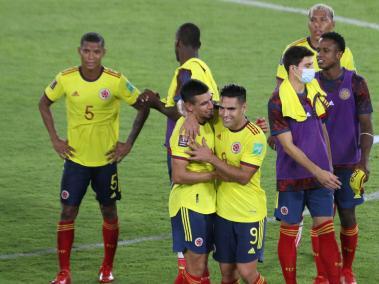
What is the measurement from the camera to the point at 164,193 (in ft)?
47.2

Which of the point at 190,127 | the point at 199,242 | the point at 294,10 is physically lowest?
the point at 199,242

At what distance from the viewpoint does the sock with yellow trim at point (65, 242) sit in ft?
37.0

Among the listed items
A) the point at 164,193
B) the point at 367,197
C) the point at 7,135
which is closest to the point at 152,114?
the point at 7,135

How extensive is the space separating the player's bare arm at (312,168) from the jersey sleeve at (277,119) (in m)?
0.11

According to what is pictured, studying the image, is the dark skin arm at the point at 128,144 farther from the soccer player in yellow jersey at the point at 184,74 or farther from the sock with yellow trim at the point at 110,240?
the sock with yellow trim at the point at 110,240

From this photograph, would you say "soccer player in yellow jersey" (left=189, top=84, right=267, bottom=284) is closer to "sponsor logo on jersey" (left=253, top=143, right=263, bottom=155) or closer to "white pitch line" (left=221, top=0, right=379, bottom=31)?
"sponsor logo on jersey" (left=253, top=143, right=263, bottom=155)

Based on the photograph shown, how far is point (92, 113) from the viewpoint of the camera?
1136cm

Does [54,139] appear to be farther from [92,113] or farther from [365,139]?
[365,139]

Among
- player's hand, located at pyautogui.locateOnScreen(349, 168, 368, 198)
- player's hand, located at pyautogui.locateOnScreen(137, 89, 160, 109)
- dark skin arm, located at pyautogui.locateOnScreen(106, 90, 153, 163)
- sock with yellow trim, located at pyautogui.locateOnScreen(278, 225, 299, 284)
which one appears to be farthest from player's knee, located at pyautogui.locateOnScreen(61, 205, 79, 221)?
player's hand, located at pyautogui.locateOnScreen(349, 168, 368, 198)

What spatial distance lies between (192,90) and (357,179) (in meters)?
1.84

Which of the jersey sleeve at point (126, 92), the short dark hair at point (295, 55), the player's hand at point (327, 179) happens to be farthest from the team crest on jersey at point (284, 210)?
the jersey sleeve at point (126, 92)

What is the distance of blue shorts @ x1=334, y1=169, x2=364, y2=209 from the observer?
→ 11.1 m

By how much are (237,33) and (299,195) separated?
11610mm

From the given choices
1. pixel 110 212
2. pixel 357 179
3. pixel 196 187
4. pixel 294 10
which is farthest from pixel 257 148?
pixel 294 10
